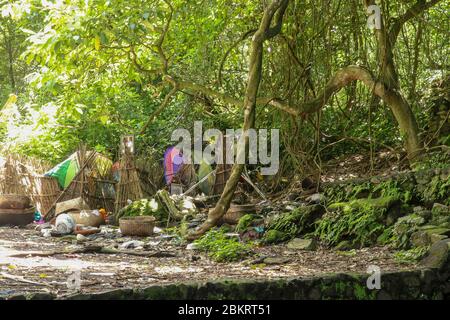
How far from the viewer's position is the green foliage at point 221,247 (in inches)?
229

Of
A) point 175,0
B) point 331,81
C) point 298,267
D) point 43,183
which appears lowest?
point 298,267

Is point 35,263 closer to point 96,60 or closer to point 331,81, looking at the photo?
point 96,60

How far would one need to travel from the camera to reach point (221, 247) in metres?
6.18

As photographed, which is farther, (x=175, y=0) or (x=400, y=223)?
(x=175, y=0)

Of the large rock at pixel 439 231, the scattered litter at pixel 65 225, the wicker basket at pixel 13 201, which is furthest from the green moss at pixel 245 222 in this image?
the wicker basket at pixel 13 201

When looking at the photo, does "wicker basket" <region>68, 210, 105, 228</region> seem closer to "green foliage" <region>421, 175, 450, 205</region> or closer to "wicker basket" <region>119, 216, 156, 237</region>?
"wicker basket" <region>119, 216, 156, 237</region>

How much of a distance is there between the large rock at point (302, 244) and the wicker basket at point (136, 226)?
2044mm

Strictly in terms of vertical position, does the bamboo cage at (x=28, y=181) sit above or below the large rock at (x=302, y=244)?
above

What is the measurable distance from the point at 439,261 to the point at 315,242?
6.60 ft

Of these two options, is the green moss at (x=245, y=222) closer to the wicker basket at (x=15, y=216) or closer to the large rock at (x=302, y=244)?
the large rock at (x=302, y=244)

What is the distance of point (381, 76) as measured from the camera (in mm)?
7426

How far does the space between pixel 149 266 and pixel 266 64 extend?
14.5ft

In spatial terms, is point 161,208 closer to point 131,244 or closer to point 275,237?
point 131,244
